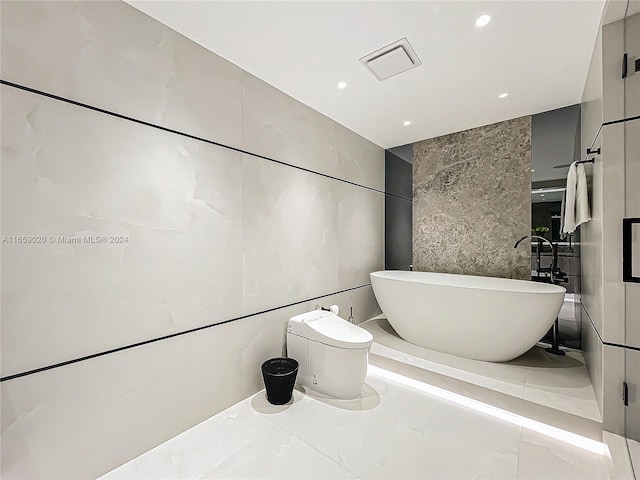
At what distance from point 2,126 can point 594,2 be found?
9.60 feet

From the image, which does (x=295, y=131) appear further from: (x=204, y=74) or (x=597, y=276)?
(x=597, y=276)

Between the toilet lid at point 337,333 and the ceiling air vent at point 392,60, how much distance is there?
77.4 inches

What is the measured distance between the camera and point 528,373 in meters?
2.46

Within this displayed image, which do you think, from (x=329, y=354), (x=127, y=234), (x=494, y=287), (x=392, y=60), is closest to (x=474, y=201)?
(x=494, y=287)

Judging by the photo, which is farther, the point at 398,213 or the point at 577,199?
the point at 398,213

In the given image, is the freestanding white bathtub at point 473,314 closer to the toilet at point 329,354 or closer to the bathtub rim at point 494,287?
the bathtub rim at point 494,287

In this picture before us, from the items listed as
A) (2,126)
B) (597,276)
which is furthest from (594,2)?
(2,126)

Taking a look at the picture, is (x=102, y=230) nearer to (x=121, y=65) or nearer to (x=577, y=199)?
(x=121, y=65)

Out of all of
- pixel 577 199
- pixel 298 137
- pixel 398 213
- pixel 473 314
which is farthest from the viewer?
pixel 398 213

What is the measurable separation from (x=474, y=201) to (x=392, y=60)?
2.06 meters

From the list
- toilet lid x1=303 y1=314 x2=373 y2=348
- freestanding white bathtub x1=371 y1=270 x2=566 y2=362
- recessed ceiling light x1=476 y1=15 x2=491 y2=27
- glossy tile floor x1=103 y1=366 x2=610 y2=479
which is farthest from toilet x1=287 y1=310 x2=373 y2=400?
recessed ceiling light x1=476 y1=15 x2=491 y2=27

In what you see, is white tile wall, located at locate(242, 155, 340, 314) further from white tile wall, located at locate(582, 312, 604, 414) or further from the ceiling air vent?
white tile wall, located at locate(582, 312, 604, 414)

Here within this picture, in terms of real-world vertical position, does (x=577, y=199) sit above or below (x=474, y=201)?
below

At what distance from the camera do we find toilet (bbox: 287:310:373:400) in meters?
2.19
